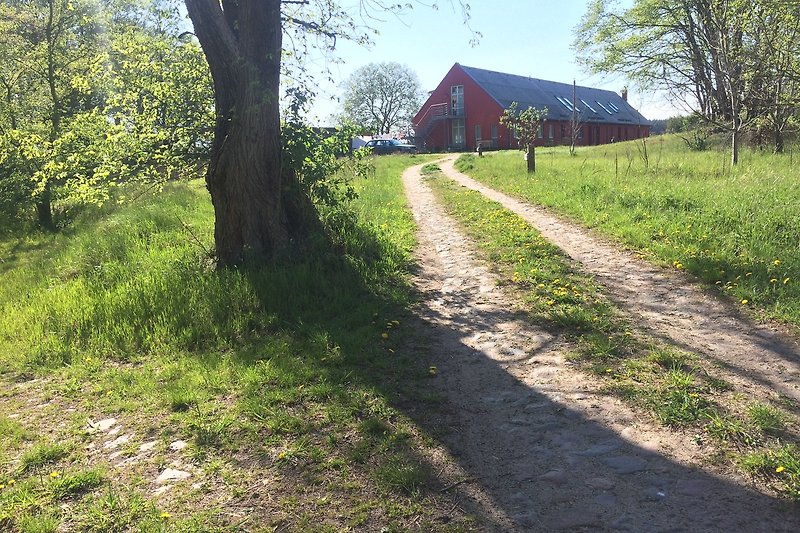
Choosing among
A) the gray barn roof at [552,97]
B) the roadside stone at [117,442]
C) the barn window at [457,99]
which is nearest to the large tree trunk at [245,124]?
the roadside stone at [117,442]

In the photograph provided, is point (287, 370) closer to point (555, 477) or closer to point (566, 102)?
point (555, 477)

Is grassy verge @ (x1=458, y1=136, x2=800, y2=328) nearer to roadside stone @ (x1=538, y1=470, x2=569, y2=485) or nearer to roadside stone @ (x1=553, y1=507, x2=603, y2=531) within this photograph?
roadside stone @ (x1=538, y1=470, x2=569, y2=485)

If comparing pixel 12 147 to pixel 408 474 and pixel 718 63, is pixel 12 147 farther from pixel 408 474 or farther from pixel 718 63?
pixel 718 63

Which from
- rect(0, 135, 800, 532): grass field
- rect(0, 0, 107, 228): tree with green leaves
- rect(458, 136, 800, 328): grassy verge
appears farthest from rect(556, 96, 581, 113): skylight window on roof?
rect(0, 135, 800, 532): grass field

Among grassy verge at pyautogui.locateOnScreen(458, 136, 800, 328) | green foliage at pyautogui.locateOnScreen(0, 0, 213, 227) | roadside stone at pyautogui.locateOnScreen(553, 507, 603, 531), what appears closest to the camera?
roadside stone at pyautogui.locateOnScreen(553, 507, 603, 531)

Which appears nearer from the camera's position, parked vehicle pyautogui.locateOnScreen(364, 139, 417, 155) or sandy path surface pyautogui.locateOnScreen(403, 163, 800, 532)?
sandy path surface pyautogui.locateOnScreen(403, 163, 800, 532)

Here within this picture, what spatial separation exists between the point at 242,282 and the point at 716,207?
7.50m

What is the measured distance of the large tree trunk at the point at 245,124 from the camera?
Answer: 6.60 m

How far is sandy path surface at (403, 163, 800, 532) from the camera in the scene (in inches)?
99.8

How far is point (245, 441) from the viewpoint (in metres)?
3.42

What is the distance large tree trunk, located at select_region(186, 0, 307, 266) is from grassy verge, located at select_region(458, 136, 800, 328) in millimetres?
5315

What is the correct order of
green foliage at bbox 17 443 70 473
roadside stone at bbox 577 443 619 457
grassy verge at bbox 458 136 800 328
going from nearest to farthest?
roadside stone at bbox 577 443 619 457 → green foliage at bbox 17 443 70 473 → grassy verge at bbox 458 136 800 328

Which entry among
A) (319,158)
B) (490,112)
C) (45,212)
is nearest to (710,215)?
(319,158)

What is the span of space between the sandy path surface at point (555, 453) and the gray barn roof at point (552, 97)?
4550cm
